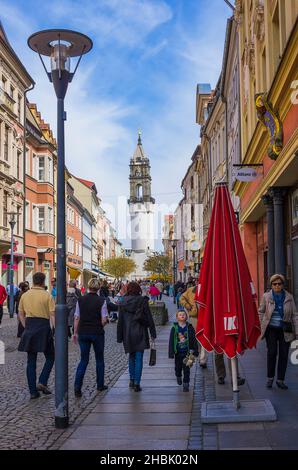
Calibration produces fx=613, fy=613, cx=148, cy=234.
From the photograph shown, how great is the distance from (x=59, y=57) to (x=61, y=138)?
0.97 meters

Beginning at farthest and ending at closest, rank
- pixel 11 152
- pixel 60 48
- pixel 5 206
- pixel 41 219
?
pixel 41 219 → pixel 11 152 → pixel 5 206 → pixel 60 48

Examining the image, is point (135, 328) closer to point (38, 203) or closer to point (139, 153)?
point (38, 203)

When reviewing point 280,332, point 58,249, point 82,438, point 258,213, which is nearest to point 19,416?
point 82,438

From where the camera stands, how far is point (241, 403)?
7680 millimetres

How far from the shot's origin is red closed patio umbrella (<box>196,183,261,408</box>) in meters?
7.44

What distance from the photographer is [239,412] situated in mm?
7219

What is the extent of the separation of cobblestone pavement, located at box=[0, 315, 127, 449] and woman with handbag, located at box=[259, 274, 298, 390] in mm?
2601

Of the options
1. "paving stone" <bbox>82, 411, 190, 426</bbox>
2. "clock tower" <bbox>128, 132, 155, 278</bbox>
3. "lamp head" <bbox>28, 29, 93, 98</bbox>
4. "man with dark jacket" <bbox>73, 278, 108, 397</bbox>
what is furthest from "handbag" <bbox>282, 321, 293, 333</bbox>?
"clock tower" <bbox>128, 132, 155, 278</bbox>

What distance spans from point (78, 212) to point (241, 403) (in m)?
59.8

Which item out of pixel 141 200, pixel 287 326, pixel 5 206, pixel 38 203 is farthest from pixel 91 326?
pixel 141 200

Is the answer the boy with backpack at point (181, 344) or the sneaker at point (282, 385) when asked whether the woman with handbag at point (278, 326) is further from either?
the boy with backpack at point (181, 344)

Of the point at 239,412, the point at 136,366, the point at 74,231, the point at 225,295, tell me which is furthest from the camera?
the point at 74,231
